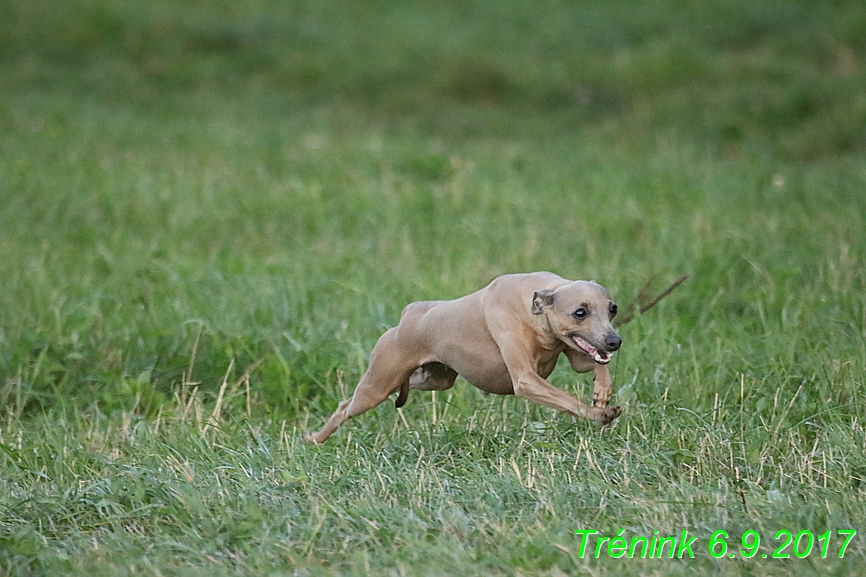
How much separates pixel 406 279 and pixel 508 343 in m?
3.23

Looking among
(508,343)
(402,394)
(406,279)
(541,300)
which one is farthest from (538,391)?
(406,279)

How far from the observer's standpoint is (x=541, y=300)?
4.05 metres

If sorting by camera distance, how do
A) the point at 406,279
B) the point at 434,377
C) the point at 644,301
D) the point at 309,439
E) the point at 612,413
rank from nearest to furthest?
the point at 612,413
the point at 434,377
the point at 309,439
the point at 644,301
the point at 406,279

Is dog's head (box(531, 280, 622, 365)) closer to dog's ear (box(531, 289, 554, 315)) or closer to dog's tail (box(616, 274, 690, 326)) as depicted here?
dog's ear (box(531, 289, 554, 315))

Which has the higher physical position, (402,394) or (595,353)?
(595,353)

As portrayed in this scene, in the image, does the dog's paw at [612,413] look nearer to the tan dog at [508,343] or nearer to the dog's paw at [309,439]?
the tan dog at [508,343]

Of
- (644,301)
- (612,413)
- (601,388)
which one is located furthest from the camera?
(644,301)

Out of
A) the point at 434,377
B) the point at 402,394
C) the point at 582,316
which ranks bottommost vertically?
the point at 402,394

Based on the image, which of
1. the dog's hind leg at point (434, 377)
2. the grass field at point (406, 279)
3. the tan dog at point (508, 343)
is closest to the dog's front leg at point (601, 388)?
the tan dog at point (508, 343)

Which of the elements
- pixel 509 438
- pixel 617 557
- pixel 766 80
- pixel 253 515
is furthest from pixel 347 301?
pixel 766 80

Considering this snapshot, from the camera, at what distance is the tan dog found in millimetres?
4020

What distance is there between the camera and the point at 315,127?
42.0 feet

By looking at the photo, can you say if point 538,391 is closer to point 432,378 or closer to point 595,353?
point 595,353

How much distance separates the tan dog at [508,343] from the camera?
4.02 metres
